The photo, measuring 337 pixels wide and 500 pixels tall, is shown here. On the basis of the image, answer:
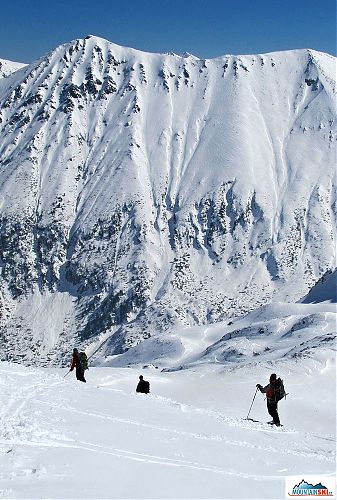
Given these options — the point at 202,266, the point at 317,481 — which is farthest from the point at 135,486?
the point at 202,266

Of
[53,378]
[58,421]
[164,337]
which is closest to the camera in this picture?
[58,421]

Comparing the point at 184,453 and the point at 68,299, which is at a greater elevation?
Answer: the point at 68,299

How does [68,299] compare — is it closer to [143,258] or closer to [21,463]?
[143,258]

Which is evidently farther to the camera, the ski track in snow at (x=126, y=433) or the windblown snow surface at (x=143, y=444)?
the ski track in snow at (x=126, y=433)

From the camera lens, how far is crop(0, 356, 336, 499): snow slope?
9.41 meters

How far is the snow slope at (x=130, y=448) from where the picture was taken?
9.41 m

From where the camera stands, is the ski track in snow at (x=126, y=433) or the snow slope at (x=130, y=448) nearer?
the snow slope at (x=130, y=448)

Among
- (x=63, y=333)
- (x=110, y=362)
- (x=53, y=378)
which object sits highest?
(x=63, y=333)

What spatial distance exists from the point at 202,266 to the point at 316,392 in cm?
16536

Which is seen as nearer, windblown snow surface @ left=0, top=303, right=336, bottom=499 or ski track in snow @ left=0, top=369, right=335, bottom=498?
windblown snow surface @ left=0, top=303, right=336, bottom=499

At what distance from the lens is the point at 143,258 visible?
633ft

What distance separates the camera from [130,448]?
12.2 meters

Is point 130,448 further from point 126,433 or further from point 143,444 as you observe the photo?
point 126,433

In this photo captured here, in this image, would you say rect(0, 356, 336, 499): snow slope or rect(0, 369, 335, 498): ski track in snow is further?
rect(0, 369, 335, 498): ski track in snow
